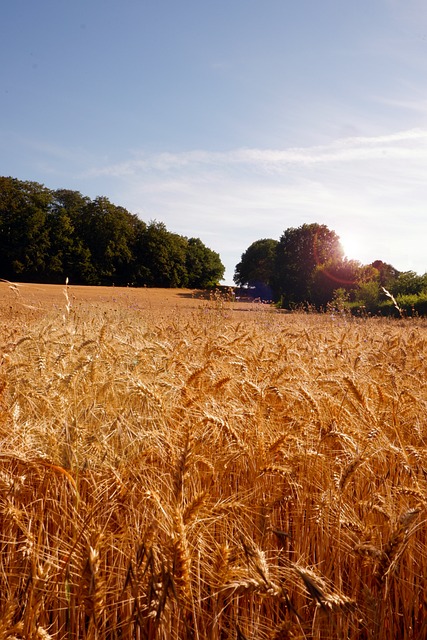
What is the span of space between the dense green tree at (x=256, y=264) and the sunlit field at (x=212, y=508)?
72.2 m

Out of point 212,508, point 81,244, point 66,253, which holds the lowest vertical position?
point 212,508

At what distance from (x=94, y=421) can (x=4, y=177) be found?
198ft

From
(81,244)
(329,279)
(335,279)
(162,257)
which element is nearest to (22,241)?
(81,244)

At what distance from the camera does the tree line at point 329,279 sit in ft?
88.0

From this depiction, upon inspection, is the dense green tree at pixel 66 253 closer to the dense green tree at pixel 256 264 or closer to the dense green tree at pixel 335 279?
the dense green tree at pixel 335 279

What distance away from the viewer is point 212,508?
164cm

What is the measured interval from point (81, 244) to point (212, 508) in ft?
177

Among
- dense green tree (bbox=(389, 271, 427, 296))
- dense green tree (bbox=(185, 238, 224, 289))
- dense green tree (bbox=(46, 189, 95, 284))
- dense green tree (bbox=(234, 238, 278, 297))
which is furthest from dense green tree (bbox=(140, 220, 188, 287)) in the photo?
dense green tree (bbox=(389, 271, 427, 296))

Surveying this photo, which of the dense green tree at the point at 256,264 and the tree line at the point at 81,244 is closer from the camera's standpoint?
the tree line at the point at 81,244

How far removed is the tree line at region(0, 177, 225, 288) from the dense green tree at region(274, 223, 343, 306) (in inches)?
607

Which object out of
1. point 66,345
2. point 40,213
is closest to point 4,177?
point 40,213

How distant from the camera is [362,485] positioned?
212 cm

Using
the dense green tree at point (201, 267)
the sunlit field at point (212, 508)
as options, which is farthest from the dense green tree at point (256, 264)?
the sunlit field at point (212, 508)

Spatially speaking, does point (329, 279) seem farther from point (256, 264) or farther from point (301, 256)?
point (256, 264)
